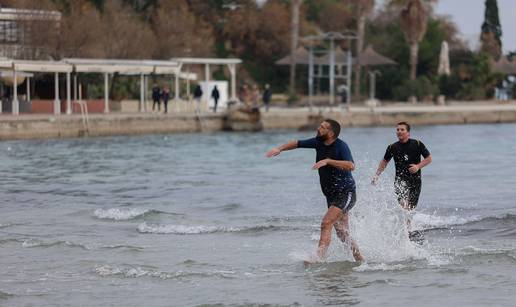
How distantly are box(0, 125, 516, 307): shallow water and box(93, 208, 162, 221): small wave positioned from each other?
0.03 m

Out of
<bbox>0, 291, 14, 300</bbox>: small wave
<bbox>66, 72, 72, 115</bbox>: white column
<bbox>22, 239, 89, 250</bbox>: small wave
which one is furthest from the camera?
<bbox>66, 72, 72, 115</bbox>: white column

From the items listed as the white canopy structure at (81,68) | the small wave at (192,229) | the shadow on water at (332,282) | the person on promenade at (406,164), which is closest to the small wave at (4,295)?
the shadow on water at (332,282)

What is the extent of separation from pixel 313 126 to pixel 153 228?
35896mm

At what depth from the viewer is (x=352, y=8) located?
317ft

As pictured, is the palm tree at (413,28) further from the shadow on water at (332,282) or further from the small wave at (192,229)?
the shadow on water at (332,282)

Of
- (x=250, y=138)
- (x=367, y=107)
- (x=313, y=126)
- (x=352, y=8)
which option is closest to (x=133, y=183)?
(x=250, y=138)

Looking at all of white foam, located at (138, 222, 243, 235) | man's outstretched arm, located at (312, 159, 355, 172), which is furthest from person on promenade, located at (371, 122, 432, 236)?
white foam, located at (138, 222, 243, 235)

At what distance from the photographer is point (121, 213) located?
20.8 m

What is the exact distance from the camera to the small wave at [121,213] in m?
20.6

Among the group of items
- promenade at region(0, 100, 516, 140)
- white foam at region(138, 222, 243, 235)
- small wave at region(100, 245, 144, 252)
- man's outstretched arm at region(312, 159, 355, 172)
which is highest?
man's outstretched arm at region(312, 159, 355, 172)

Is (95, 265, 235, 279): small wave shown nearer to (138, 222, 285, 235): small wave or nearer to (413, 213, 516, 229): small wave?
(138, 222, 285, 235): small wave

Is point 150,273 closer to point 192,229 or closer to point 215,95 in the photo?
point 192,229

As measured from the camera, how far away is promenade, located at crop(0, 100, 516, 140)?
47438 mm

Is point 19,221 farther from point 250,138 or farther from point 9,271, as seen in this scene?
point 250,138
